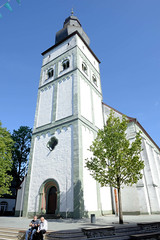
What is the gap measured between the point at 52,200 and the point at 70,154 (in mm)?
4424

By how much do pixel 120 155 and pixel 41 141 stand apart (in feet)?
32.8

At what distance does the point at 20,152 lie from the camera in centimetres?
2644

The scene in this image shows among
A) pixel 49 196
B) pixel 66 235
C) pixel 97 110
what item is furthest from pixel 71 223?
pixel 97 110

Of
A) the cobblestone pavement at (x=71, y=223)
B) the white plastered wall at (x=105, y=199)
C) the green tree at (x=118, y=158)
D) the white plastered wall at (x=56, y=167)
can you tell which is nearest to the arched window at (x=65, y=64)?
the white plastered wall at (x=56, y=167)

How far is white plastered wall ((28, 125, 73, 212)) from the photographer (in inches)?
544

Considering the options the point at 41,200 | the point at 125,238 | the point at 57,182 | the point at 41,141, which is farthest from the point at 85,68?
the point at 125,238

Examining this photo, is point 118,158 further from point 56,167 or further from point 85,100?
point 85,100

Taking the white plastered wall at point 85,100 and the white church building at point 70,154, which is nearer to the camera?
the white church building at point 70,154

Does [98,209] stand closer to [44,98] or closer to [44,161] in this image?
[44,161]

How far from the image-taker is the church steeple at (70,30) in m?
25.7

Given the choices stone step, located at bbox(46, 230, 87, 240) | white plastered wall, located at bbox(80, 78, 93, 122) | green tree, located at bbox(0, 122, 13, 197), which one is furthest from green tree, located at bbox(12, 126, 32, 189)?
stone step, located at bbox(46, 230, 87, 240)

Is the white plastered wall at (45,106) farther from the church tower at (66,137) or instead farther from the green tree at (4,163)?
the green tree at (4,163)

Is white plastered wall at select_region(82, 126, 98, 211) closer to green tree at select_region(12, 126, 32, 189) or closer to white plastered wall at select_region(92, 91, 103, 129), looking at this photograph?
white plastered wall at select_region(92, 91, 103, 129)

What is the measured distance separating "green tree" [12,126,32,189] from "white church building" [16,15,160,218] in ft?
27.7
